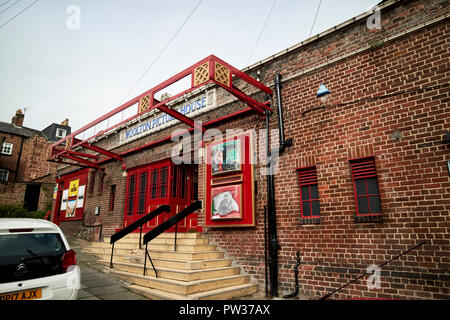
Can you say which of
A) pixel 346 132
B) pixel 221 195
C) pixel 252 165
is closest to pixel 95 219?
pixel 221 195

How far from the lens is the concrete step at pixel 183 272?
5203 mm

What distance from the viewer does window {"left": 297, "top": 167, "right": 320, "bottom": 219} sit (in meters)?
5.68

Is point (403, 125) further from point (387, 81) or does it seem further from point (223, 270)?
point (223, 270)

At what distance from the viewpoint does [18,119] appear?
101ft

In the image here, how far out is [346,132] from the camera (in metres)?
5.43

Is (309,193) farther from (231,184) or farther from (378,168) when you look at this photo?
(231,184)

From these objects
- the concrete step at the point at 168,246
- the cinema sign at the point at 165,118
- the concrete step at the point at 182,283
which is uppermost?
the cinema sign at the point at 165,118

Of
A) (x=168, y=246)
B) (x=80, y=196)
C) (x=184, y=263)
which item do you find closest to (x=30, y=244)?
(x=184, y=263)

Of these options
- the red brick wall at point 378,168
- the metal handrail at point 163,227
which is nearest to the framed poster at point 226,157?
the metal handrail at point 163,227

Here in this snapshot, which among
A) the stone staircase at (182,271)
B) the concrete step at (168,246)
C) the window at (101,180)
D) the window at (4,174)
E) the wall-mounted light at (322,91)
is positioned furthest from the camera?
the window at (4,174)

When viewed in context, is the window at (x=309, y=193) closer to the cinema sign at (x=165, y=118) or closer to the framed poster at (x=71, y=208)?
the cinema sign at (x=165, y=118)

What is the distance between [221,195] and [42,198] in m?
25.5

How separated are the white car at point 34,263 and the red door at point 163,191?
4395mm

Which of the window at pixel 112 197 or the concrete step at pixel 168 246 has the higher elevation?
the window at pixel 112 197
